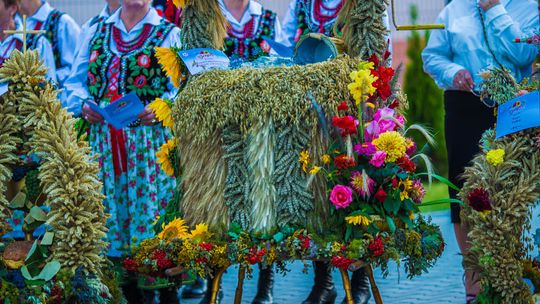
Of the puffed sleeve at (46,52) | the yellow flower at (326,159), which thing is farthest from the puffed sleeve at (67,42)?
the yellow flower at (326,159)

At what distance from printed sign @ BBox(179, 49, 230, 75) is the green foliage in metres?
8.50

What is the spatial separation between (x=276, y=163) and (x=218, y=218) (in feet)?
1.22

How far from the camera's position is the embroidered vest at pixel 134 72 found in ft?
20.2

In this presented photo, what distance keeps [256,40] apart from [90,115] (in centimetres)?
120

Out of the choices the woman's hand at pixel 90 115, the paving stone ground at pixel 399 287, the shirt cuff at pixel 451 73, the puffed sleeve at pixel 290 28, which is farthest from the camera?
the puffed sleeve at pixel 290 28

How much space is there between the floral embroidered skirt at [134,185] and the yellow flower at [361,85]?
6.42 ft

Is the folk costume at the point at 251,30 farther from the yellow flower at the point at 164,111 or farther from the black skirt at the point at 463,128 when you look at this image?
the yellow flower at the point at 164,111

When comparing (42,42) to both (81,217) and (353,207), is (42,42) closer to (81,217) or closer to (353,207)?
(81,217)

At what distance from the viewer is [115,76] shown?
6.20m

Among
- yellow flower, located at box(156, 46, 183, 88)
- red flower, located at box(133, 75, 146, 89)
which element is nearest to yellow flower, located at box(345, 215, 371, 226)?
yellow flower, located at box(156, 46, 183, 88)

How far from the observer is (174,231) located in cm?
464

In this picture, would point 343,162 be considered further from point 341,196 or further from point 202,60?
point 202,60

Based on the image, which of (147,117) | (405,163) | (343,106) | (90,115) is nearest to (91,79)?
(90,115)

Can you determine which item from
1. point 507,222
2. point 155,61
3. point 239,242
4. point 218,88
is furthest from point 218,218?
point 155,61
